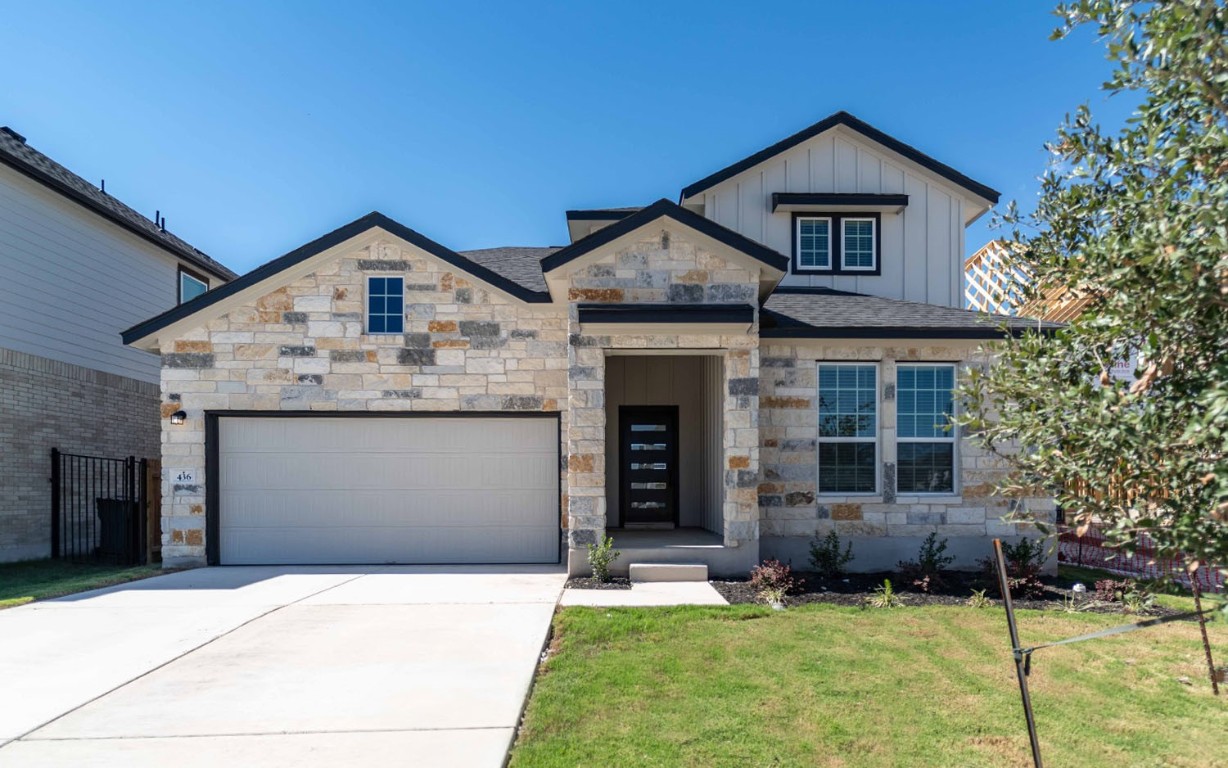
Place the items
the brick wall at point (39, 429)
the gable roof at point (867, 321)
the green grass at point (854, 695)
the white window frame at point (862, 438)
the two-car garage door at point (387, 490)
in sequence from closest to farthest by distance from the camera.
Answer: the green grass at point (854, 695) → the gable roof at point (867, 321) → the white window frame at point (862, 438) → the two-car garage door at point (387, 490) → the brick wall at point (39, 429)

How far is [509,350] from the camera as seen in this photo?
1101 cm

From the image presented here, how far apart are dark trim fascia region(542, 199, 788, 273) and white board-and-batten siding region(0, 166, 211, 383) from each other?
953cm

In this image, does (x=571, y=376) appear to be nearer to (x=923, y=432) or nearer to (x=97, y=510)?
(x=923, y=432)

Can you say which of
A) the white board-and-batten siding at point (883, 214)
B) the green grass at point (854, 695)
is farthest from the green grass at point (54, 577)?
the white board-and-batten siding at point (883, 214)

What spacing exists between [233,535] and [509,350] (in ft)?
16.2

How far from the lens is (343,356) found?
35.8 feet

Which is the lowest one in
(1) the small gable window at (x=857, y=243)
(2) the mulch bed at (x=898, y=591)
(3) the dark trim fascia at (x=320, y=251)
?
(2) the mulch bed at (x=898, y=591)

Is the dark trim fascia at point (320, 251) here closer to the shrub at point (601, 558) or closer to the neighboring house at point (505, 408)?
the neighboring house at point (505, 408)

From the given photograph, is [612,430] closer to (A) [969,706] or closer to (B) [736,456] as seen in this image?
(B) [736,456]

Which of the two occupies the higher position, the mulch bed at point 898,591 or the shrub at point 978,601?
the shrub at point 978,601

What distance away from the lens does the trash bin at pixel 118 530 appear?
11672 millimetres

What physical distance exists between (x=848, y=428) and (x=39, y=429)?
13454mm

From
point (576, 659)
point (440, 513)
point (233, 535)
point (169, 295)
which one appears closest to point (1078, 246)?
point (576, 659)

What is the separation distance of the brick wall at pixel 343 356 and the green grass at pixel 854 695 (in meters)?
4.58
